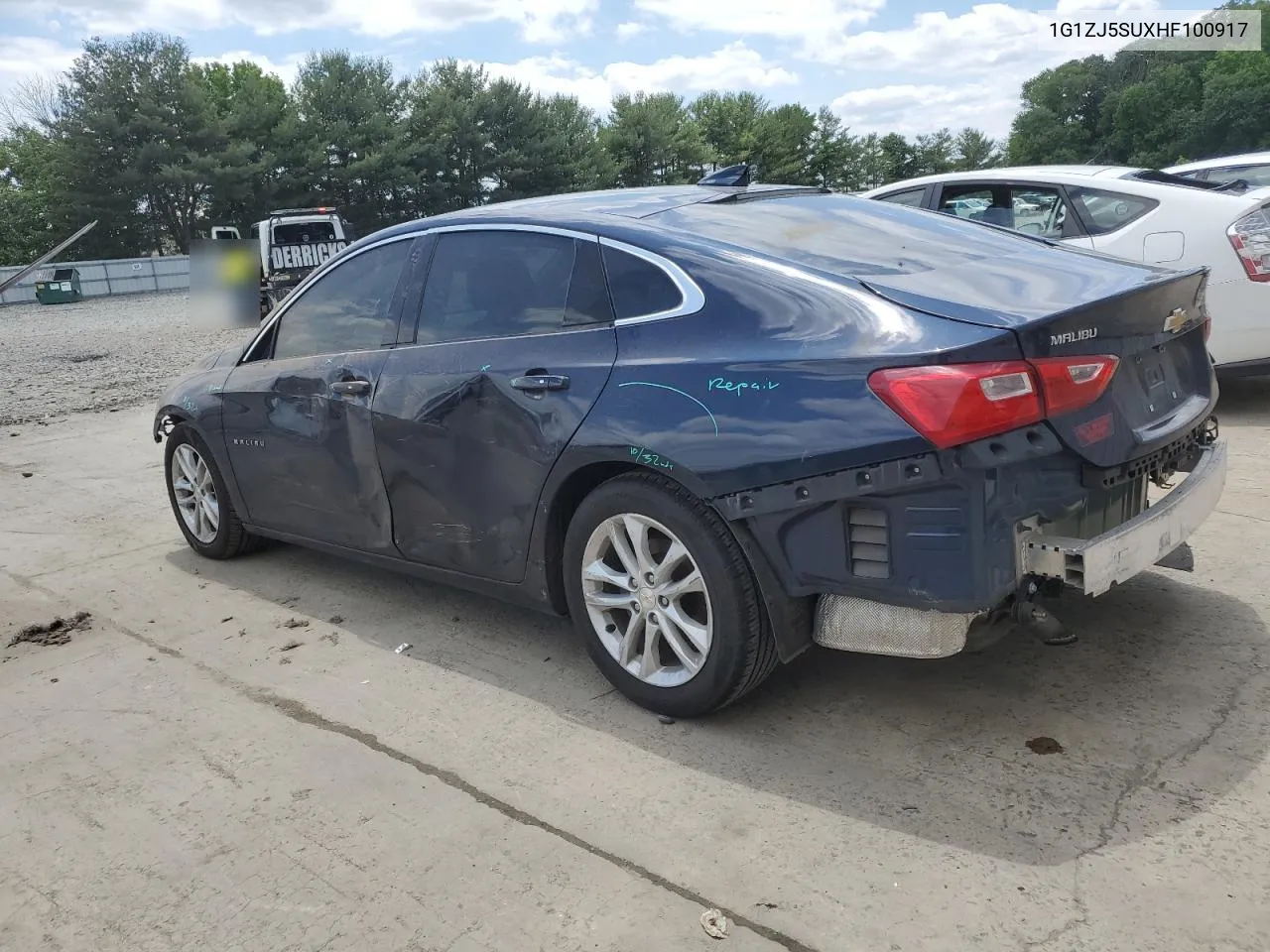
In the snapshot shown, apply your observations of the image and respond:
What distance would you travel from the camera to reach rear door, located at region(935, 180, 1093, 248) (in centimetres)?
697

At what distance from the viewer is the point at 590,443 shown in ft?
10.9

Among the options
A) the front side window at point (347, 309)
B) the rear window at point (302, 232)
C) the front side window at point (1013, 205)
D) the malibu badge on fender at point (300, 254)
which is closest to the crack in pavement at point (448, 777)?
the front side window at point (347, 309)

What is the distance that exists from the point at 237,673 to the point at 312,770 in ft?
3.22

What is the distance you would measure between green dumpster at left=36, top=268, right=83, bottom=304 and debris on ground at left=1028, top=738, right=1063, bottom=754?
37.8 m

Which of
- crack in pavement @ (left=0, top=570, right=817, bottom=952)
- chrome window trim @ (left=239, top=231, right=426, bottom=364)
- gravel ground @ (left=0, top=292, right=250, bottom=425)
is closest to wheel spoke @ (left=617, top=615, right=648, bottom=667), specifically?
crack in pavement @ (left=0, top=570, right=817, bottom=952)

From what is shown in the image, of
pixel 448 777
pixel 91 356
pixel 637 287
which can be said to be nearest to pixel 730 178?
pixel 637 287

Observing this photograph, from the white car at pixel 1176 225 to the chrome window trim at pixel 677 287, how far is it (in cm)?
350

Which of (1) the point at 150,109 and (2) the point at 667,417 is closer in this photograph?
(2) the point at 667,417

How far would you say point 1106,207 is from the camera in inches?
268

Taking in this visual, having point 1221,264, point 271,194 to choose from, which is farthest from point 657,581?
point 271,194

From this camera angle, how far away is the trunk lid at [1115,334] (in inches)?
110

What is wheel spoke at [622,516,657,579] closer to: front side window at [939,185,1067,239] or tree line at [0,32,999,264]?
front side window at [939,185,1067,239]

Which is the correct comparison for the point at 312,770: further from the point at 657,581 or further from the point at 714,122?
the point at 714,122

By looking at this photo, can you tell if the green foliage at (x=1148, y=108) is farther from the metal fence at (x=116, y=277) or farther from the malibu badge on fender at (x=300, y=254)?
the malibu badge on fender at (x=300, y=254)
